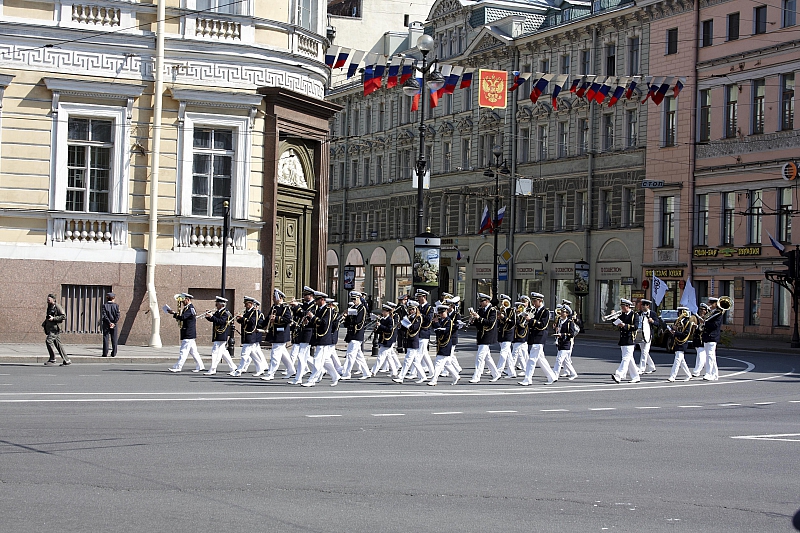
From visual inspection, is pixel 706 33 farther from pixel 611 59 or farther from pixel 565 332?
pixel 565 332

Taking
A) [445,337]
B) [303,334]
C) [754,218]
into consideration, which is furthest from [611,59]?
[303,334]

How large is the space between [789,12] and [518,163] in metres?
19.4

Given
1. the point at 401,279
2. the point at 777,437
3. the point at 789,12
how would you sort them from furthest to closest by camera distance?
the point at 401,279, the point at 789,12, the point at 777,437

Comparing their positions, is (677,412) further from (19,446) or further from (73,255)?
(73,255)

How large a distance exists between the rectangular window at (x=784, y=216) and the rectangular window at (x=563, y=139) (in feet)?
47.2

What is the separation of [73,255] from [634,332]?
13.8 meters

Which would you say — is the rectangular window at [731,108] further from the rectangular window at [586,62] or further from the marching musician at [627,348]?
the marching musician at [627,348]

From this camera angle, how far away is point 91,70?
29.9 meters

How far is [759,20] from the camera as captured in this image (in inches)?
2034

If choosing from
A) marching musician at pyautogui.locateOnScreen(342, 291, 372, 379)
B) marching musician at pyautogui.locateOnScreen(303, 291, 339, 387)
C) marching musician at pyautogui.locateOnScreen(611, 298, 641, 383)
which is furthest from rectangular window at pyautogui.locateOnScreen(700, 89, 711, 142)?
marching musician at pyautogui.locateOnScreen(303, 291, 339, 387)

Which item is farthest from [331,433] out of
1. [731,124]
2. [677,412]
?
[731,124]

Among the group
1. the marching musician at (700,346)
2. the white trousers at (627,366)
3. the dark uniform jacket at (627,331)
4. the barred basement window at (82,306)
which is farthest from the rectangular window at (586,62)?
the white trousers at (627,366)

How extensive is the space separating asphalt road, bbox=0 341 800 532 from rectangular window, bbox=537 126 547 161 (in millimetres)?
44020

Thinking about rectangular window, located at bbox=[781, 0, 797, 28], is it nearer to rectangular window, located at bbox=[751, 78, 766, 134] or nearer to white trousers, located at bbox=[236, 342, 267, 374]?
rectangular window, located at bbox=[751, 78, 766, 134]
